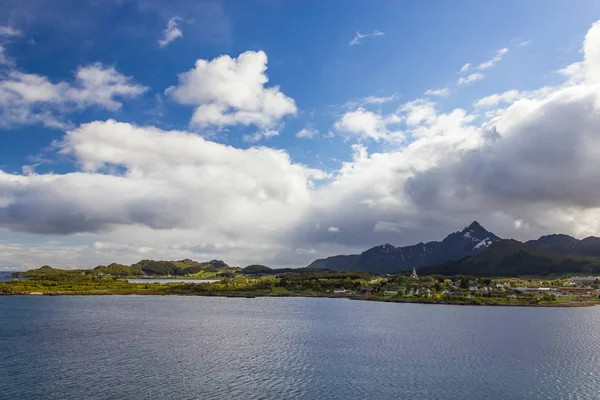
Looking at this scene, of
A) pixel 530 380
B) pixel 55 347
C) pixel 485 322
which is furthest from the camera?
pixel 485 322

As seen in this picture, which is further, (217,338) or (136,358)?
(217,338)

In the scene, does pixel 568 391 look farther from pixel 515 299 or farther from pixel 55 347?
pixel 515 299

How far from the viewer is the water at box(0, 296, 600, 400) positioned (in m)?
50.5

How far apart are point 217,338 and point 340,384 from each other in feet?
132

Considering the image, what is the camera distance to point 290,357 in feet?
227

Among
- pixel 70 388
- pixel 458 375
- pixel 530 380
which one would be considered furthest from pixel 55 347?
pixel 530 380

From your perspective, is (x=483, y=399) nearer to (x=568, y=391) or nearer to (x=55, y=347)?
(x=568, y=391)

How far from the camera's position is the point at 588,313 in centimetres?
14375

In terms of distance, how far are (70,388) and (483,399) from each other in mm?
50650

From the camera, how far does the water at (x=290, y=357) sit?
50.5 metres

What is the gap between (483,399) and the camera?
48438 mm

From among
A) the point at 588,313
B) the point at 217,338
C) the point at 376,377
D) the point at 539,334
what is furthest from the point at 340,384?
the point at 588,313

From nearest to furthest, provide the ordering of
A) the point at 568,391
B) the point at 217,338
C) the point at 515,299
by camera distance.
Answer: the point at 568,391 → the point at 217,338 → the point at 515,299

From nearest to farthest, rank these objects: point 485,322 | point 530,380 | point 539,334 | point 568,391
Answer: point 568,391 → point 530,380 → point 539,334 → point 485,322
